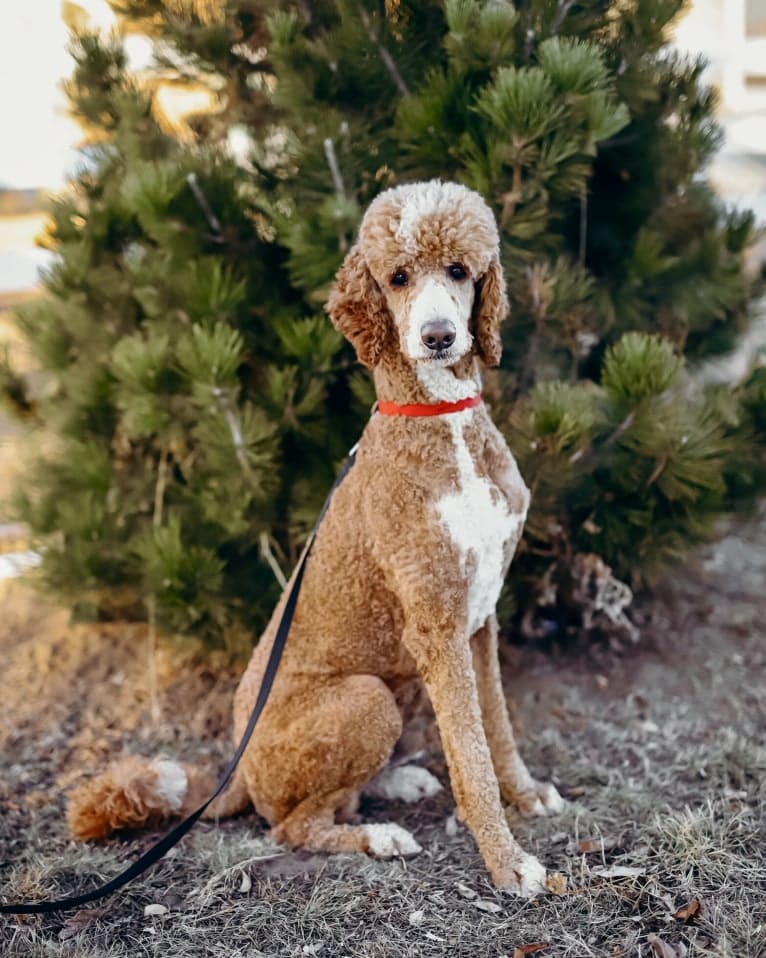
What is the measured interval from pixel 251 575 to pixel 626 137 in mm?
1951

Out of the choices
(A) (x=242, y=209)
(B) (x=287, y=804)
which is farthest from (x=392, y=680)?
(A) (x=242, y=209)

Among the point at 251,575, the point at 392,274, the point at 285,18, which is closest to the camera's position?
the point at 392,274

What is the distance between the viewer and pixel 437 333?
1.95 m

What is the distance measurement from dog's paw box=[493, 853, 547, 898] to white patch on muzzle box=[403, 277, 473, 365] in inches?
47.1

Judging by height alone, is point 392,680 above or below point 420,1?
below

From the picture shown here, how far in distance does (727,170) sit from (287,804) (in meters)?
9.13

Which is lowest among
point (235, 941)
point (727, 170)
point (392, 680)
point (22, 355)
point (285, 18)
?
point (235, 941)

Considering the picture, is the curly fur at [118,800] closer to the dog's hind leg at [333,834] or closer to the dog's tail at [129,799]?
the dog's tail at [129,799]

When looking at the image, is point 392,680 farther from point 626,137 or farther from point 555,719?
point 626,137

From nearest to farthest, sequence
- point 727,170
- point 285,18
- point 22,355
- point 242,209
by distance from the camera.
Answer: point 285,18
point 242,209
point 22,355
point 727,170

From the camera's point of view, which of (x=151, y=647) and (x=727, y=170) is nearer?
(x=151, y=647)

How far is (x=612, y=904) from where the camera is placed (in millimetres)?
2188

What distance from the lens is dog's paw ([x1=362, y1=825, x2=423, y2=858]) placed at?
247cm

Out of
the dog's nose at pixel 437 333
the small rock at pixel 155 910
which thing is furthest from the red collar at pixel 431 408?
the small rock at pixel 155 910
